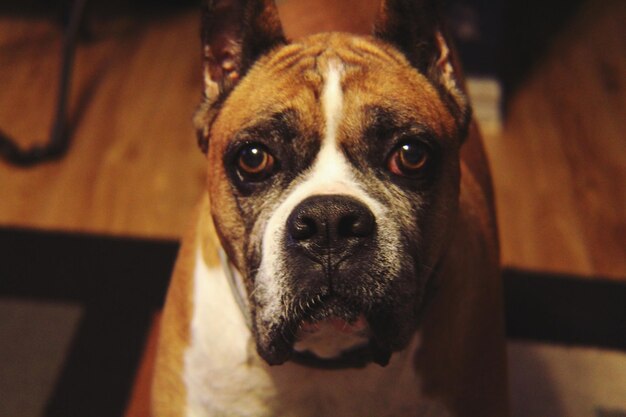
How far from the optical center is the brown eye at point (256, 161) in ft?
3.95

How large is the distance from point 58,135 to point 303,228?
6.53 feet

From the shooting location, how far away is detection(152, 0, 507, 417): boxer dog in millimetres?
1104

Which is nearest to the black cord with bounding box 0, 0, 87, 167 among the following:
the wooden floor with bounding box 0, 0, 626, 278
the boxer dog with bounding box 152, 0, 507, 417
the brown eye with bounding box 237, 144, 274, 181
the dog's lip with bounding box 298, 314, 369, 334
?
the wooden floor with bounding box 0, 0, 626, 278

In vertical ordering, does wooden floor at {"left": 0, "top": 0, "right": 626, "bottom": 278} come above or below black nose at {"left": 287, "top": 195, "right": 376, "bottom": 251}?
below

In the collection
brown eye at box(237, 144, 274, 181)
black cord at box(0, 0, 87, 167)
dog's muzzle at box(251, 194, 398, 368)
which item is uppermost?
brown eye at box(237, 144, 274, 181)

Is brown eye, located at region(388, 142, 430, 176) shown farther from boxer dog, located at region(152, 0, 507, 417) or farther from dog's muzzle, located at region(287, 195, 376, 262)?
dog's muzzle, located at region(287, 195, 376, 262)

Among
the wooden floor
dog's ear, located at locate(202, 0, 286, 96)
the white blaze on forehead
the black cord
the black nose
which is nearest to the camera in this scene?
the black nose

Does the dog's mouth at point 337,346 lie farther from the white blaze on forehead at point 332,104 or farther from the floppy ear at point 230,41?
the floppy ear at point 230,41

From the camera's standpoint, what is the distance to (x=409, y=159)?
1195 mm

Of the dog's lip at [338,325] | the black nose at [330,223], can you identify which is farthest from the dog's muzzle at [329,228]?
the dog's lip at [338,325]

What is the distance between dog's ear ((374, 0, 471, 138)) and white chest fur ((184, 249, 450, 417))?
1.46ft

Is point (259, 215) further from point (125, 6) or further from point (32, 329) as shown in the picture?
point (125, 6)

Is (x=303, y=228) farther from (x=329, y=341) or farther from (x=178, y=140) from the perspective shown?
(x=178, y=140)

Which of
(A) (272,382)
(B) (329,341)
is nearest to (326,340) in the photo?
(B) (329,341)
